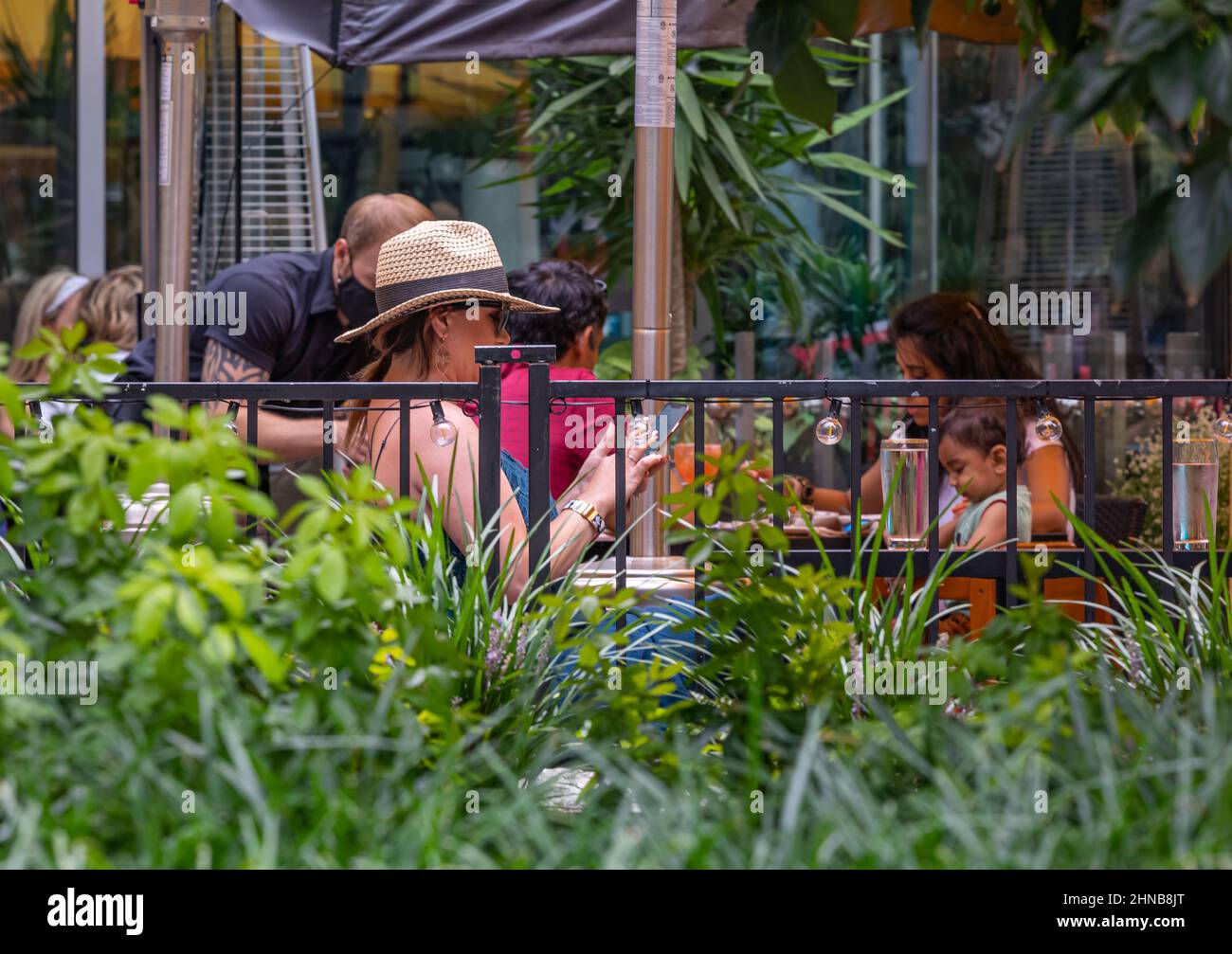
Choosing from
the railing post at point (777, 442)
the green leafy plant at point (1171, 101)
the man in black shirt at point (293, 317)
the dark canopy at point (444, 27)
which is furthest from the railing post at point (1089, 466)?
the man in black shirt at point (293, 317)

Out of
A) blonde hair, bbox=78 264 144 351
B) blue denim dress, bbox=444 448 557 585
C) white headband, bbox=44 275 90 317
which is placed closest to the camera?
blue denim dress, bbox=444 448 557 585

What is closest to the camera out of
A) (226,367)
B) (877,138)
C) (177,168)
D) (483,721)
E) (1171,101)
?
(1171,101)

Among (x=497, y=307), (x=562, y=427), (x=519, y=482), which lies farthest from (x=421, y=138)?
(x=519, y=482)

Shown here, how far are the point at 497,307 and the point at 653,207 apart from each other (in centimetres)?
44

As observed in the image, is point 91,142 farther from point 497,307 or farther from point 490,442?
point 490,442

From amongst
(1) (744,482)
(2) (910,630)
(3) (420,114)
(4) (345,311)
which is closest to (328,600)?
(1) (744,482)

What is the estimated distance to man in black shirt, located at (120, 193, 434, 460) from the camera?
15.1ft

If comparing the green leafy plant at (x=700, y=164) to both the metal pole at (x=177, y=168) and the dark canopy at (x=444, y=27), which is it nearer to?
the dark canopy at (x=444, y=27)

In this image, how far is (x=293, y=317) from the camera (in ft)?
15.7

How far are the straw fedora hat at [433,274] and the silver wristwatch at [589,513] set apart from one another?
609 millimetres

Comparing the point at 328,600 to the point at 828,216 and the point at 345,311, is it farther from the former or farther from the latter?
the point at 828,216

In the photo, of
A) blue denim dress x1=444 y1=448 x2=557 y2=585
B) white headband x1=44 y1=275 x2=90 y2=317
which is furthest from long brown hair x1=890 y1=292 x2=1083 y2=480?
white headband x1=44 y1=275 x2=90 y2=317

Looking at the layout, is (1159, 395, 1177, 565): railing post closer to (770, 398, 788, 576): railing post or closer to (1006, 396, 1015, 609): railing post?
(1006, 396, 1015, 609): railing post

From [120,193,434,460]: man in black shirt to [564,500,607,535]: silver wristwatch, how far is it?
1436 millimetres
